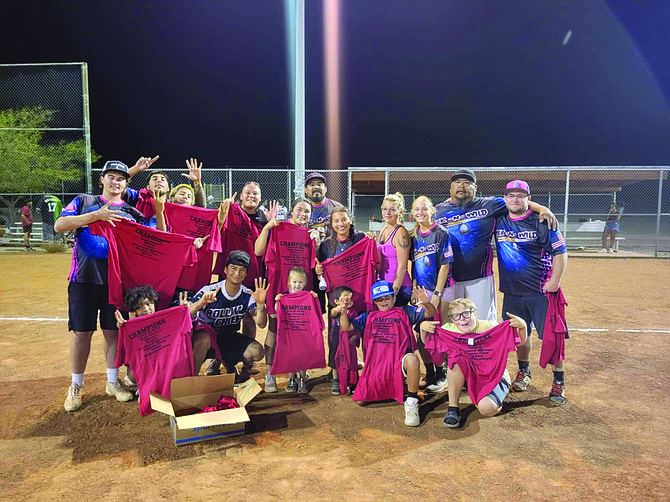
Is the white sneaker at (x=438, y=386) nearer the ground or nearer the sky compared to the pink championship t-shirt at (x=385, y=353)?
nearer the ground

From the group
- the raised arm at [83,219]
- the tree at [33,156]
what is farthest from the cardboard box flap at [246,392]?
the tree at [33,156]

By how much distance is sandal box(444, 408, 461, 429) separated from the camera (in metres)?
3.59

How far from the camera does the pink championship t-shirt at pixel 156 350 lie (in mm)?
3623


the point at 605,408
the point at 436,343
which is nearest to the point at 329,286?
the point at 436,343

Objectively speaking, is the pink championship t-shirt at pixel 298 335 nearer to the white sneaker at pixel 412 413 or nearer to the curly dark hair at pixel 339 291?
the curly dark hair at pixel 339 291

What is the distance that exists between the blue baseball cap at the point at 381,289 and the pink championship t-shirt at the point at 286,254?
30.2 inches

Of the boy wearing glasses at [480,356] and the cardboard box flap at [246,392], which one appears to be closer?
the cardboard box flap at [246,392]

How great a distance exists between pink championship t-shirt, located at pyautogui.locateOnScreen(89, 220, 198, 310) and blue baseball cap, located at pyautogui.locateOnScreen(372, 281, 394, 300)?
181 cm

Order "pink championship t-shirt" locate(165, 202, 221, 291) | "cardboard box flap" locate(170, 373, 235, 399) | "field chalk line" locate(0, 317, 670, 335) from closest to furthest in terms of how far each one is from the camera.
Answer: "cardboard box flap" locate(170, 373, 235, 399) → "pink championship t-shirt" locate(165, 202, 221, 291) → "field chalk line" locate(0, 317, 670, 335)

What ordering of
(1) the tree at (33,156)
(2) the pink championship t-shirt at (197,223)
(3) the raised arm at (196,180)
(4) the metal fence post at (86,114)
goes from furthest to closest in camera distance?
(1) the tree at (33,156)
(4) the metal fence post at (86,114)
(3) the raised arm at (196,180)
(2) the pink championship t-shirt at (197,223)

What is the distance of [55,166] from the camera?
21.9 m

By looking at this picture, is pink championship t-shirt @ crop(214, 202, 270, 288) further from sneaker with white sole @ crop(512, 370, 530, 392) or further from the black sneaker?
the black sneaker

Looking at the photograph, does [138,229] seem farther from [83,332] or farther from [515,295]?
[515,295]

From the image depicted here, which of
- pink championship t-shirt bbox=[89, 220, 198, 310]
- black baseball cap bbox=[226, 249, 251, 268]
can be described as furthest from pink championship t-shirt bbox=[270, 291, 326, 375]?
pink championship t-shirt bbox=[89, 220, 198, 310]
